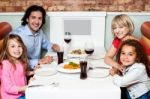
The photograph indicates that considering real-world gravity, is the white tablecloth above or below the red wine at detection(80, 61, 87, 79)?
below

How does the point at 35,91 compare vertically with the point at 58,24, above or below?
below

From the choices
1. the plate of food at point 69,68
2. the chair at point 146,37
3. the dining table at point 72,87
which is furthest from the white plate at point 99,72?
the chair at point 146,37

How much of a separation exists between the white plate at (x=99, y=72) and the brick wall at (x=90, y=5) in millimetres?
1428

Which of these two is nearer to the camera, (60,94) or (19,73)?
(60,94)

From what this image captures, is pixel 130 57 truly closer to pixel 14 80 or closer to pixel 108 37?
pixel 14 80

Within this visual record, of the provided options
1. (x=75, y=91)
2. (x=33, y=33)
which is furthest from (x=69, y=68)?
(x=33, y=33)

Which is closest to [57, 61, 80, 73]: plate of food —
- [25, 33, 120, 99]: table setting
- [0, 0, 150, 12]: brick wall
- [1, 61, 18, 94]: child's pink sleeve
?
[25, 33, 120, 99]: table setting

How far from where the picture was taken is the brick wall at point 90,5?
3.66m

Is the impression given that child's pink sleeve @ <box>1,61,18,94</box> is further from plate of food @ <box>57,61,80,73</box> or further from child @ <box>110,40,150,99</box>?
child @ <box>110,40,150,99</box>

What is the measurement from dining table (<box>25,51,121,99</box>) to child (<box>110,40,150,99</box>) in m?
0.15

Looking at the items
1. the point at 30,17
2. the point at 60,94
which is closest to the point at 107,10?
the point at 30,17

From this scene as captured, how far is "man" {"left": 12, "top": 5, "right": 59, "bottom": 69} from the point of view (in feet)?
10.6

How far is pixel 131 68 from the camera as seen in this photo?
2.20m

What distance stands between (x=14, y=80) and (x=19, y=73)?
0.08m
